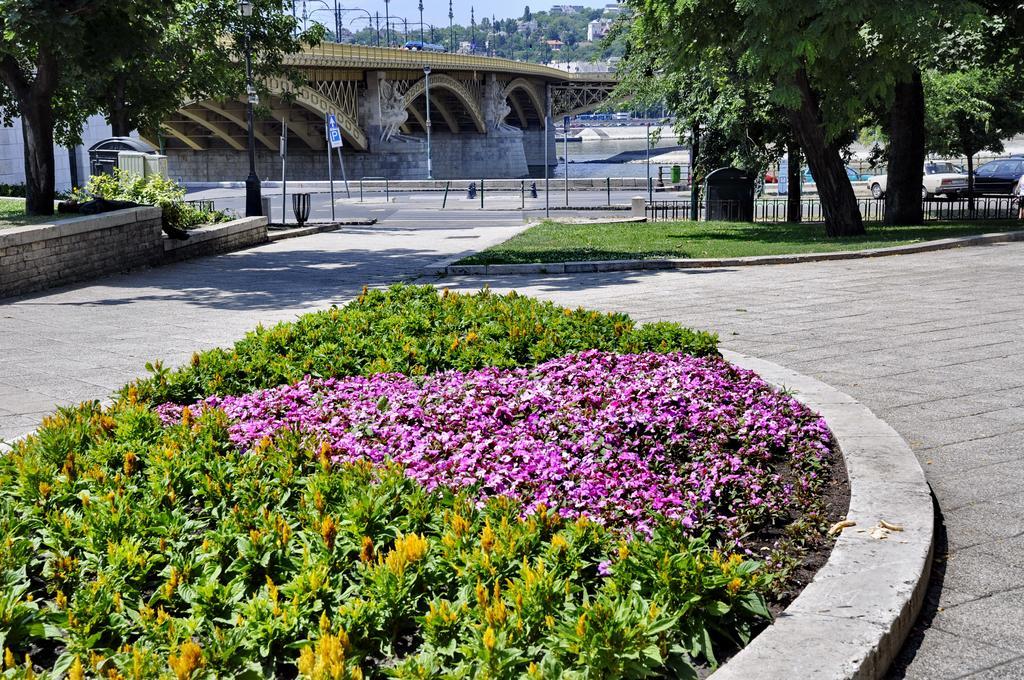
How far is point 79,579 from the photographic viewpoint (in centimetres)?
362

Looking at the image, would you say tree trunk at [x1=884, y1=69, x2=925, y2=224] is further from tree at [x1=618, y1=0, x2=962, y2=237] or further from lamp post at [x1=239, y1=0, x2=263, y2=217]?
lamp post at [x1=239, y1=0, x2=263, y2=217]

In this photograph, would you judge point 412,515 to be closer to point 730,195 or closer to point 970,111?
point 730,195

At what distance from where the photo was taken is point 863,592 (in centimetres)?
353

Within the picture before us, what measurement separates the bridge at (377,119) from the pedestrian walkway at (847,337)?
1533 inches

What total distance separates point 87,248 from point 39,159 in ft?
9.01

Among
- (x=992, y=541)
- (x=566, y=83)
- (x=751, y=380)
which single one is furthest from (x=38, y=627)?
(x=566, y=83)

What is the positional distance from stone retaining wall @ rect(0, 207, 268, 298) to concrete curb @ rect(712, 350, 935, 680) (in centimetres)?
1191

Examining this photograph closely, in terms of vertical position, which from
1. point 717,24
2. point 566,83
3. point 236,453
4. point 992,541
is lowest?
point 992,541

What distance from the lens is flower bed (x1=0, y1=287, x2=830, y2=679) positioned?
3039 millimetres

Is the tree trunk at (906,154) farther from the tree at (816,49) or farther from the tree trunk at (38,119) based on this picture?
the tree trunk at (38,119)

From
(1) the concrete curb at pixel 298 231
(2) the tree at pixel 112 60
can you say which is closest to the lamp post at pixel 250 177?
(2) the tree at pixel 112 60

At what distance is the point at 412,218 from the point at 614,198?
50.7 feet

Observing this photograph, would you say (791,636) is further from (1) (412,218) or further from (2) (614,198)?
(2) (614,198)

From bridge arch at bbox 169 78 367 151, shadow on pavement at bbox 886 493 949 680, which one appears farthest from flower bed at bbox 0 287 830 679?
bridge arch at bbox 169 78 367 151
